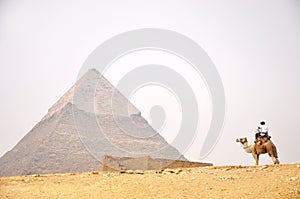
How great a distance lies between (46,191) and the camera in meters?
6.25

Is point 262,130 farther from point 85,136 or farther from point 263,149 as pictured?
point 85,136

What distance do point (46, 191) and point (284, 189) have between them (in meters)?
3.63

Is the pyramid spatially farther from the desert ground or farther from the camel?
the desert ground

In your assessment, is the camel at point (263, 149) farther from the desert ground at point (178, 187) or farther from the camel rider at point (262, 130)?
the desert ground at point (178, 187)

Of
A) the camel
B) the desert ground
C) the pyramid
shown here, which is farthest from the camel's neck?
the pyramid

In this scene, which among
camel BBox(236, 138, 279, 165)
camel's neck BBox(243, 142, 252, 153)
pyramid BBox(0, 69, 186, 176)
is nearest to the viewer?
camel BBox(236, 138, 279, 165)

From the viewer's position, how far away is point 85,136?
1972 inches

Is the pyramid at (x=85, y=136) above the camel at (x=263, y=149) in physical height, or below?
above

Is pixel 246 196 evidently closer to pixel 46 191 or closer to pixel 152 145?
pixel 46 191

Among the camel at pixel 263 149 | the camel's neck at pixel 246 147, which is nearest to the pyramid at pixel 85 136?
the camel's neck at pixel 246 147

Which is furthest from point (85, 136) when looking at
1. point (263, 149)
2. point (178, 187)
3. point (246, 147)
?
point (178, 187)

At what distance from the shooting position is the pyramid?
4216 cm

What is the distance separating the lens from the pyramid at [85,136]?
138 feet

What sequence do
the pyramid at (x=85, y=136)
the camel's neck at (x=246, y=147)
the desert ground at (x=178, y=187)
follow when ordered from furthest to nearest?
the pyramid at (x=85, y=136), the camel's neck at (x=246, y=147), the desert ground at (x=178, y=187)
